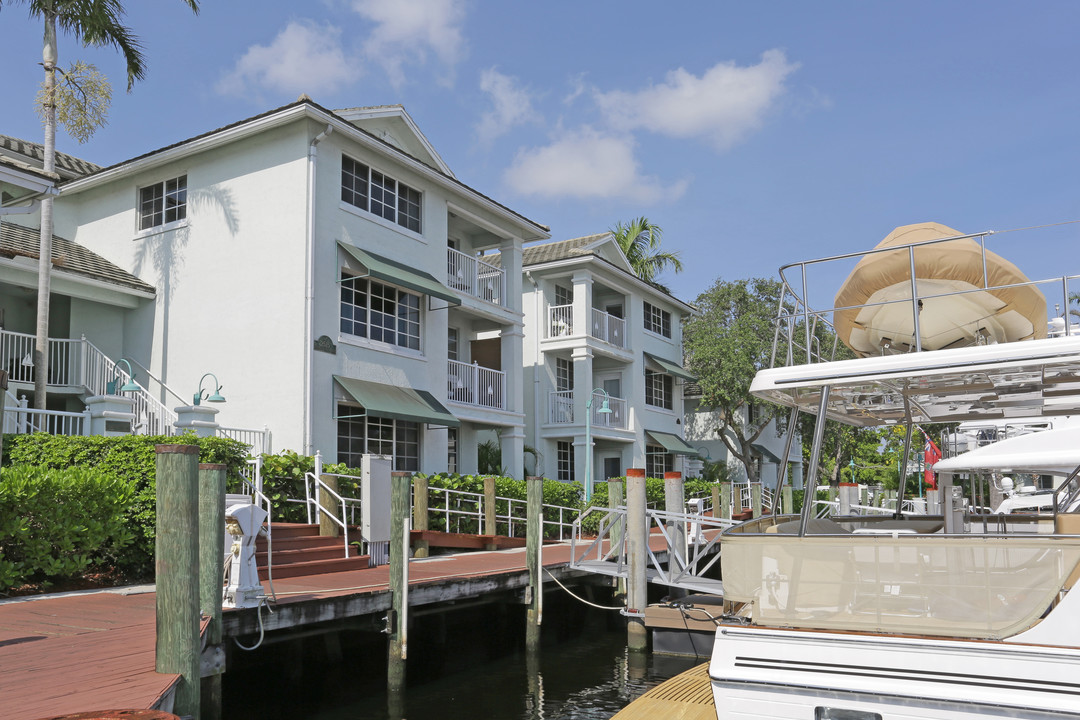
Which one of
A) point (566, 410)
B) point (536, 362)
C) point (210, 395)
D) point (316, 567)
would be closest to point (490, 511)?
Result: point (316, 567)

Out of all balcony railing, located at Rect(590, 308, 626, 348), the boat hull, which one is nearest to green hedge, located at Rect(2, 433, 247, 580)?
the boat hull

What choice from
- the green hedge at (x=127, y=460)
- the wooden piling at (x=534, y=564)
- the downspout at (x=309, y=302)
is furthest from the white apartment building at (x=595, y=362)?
the green hedge at (x=127, y=460)

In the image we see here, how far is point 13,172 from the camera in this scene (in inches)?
530

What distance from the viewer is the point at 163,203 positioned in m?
19.4

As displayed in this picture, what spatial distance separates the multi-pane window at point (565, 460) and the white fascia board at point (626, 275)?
5679 millimetres

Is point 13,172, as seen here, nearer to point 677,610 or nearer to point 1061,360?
point 677,610

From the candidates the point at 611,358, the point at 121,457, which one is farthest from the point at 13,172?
the point at 611,358

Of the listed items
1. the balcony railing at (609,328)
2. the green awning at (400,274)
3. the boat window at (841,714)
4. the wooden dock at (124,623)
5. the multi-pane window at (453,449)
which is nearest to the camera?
the boat window at (841,714)

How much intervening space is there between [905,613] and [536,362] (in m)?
22.7

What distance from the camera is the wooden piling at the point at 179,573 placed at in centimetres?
634

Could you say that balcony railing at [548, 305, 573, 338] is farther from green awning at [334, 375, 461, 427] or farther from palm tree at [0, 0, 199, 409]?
palm tree at [0, 0, 199, 409]

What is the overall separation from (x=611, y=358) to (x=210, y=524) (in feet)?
74.2

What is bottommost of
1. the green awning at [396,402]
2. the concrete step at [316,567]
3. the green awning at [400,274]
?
the concrete step at [316,567]

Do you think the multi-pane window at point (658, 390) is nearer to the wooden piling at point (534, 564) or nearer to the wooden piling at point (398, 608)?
the wooden piling at point (534, 564)
